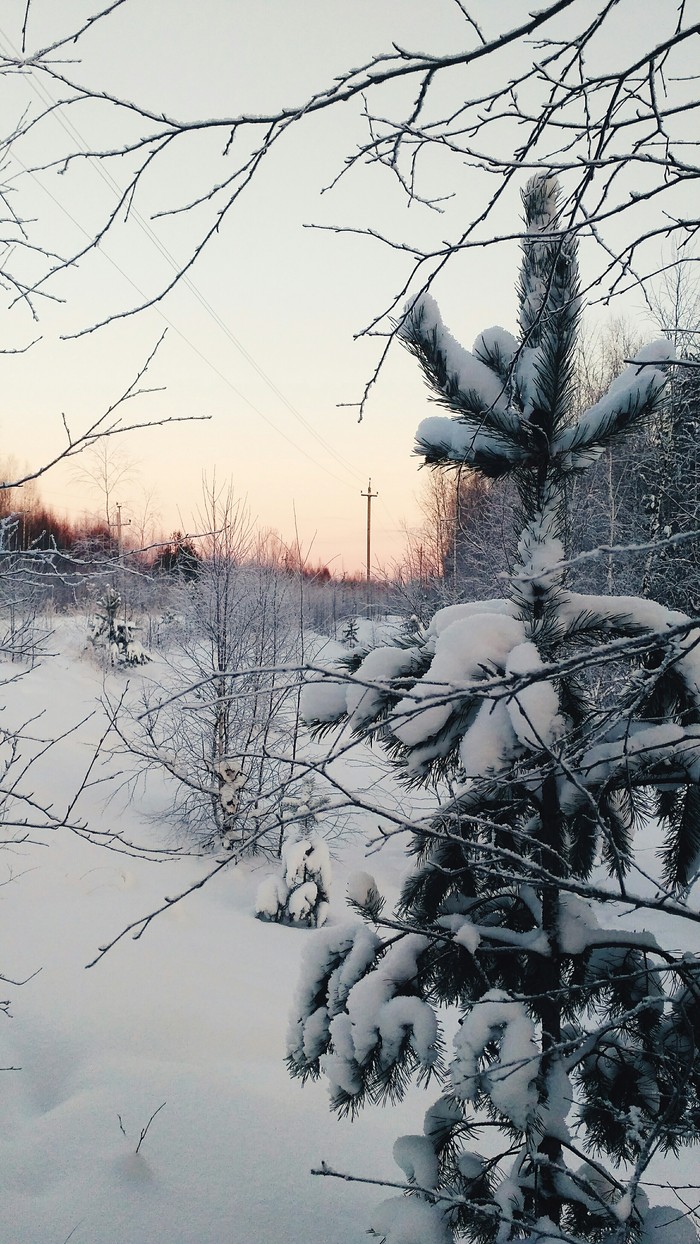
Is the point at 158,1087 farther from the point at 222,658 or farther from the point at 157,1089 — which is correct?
the point at 222,658

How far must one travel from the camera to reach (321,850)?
968 centimetres

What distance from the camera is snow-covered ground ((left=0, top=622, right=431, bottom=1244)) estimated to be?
10.8 ft

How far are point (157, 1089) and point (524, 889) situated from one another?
3267 millimetres

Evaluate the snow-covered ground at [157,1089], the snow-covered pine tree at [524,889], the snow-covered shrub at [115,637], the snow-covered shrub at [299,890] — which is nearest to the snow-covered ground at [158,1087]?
the snow-covered ground at [157,1089]

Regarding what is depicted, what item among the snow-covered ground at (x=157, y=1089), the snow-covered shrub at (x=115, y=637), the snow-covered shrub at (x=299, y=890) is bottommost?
the snow-covered shrub at (x=299, y=890)

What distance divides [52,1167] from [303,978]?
7.88 ft

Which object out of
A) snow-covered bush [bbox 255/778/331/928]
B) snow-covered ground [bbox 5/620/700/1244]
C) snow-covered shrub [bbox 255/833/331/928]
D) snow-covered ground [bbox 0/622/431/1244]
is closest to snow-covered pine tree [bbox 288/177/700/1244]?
snow-covered ground [bbox 5/620/700/1244]

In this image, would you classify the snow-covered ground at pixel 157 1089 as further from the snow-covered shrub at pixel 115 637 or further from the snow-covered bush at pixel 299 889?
the snow-covered shrub at pixel 115 637

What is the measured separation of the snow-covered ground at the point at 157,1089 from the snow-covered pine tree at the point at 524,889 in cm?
153

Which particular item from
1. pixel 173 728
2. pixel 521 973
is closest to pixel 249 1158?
pixel 521 973

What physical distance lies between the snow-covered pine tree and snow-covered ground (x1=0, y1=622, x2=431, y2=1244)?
60.4 inches

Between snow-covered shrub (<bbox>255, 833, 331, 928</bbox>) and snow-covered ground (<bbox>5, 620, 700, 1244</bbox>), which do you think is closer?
snow-covered ground (<bbox>5, 620, 700, 1244</bbox>)

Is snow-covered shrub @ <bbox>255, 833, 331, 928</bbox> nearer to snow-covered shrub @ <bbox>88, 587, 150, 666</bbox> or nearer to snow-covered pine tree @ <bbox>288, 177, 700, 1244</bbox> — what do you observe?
snow-covered pine tree @ <bbox>288, 177, 700, 1244</bbox>

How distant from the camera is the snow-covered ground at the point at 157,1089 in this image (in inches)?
129
